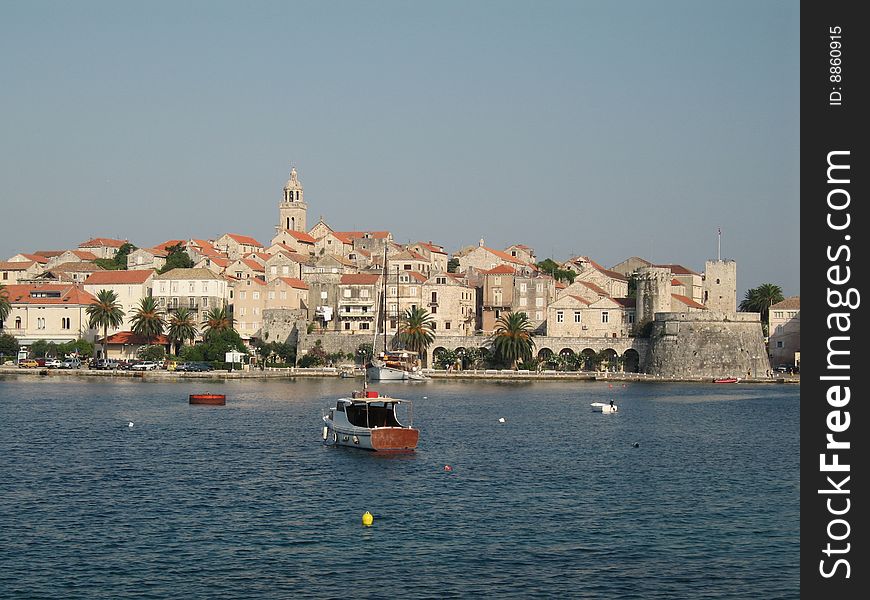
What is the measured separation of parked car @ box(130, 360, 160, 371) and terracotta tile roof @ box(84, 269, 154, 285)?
1153cm

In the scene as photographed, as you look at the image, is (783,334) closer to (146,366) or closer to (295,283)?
(295,283)

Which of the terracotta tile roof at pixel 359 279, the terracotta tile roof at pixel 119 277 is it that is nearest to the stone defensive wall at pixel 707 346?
the terracotta tile roof at pixel 359 279

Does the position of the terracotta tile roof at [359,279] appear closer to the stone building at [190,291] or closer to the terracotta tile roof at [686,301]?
the stone building at [190,291]

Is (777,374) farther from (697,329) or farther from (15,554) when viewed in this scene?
(15,554)

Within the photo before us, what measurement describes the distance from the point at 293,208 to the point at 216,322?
44.6m

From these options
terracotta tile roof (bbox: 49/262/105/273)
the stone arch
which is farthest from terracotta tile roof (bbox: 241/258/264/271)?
the stone arch

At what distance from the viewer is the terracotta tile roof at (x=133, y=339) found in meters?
102

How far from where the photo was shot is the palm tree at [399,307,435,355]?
9788 centimetres

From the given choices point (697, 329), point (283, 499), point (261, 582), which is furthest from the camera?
point (697, 329)

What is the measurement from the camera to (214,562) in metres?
25.5

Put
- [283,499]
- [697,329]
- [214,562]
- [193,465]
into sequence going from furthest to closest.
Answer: [697,329] → [193,465] → [283,499] → [214,562]

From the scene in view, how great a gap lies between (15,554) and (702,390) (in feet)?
212
